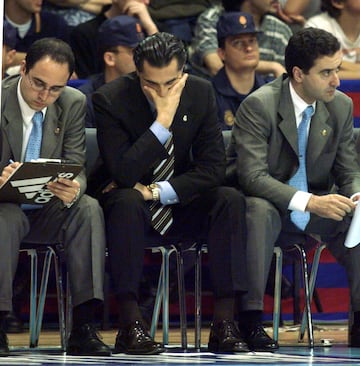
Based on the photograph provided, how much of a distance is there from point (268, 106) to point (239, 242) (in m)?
0.90

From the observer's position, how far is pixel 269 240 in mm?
6168

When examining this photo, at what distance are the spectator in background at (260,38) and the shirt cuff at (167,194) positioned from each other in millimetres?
2319

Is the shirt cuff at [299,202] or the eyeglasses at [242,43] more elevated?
the eyeglasses at [242,43]

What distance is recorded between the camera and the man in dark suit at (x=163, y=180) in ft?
19.2

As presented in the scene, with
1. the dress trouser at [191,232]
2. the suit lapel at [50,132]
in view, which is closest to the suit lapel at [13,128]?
the suit lapel at [50,132]

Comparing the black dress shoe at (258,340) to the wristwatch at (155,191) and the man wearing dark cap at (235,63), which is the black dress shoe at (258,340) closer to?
the wristwatch at (155,191)

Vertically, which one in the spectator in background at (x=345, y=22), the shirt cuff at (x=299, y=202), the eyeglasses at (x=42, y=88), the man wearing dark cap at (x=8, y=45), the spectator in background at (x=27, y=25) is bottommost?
the shirt cuff at (x=299, y=202)

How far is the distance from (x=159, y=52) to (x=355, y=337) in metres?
1.85

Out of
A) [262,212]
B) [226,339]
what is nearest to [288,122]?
[262,212]

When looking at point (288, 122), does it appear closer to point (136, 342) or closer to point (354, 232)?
point (354, 232)

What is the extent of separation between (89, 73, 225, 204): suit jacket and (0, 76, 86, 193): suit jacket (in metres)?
0.12

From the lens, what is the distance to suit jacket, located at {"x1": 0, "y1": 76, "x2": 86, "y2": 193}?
6.16 metres

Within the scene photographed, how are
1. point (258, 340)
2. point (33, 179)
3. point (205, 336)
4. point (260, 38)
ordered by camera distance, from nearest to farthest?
point (33, 179)
point (258, 340)
point (205, 336)
point (260, 38)

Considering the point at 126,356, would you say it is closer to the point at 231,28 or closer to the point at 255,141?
the point at 255,141
